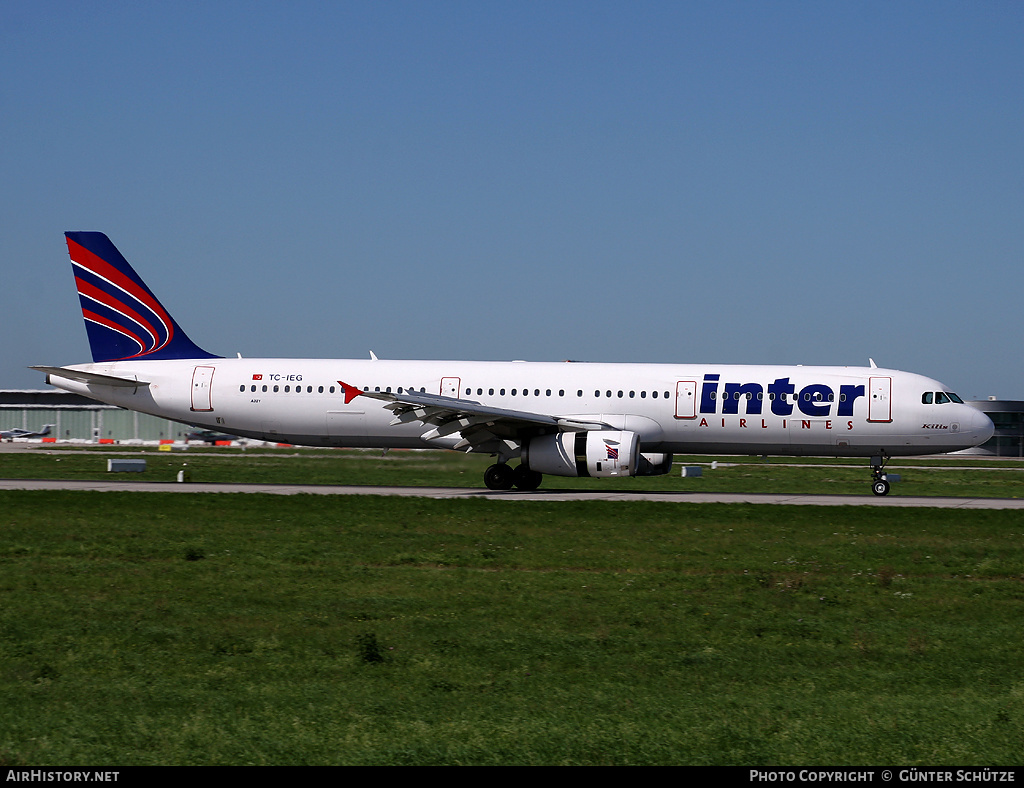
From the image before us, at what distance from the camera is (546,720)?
8898 mm

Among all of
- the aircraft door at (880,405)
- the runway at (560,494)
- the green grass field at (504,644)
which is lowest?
the green grass field at (504,644)

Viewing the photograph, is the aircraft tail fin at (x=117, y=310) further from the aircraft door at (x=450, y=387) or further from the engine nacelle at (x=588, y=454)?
the engine nacelle at (x=588, y=454)

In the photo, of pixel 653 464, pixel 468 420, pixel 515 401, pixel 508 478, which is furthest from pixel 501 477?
pixel 653 464

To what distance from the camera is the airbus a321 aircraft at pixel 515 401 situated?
107 feet

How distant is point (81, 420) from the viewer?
102 metres

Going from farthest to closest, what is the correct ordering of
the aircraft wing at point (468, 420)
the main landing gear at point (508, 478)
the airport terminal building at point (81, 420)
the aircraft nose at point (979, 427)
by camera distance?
the airport terminal building at point (81, 420) < the main landing gear at point (508, 478) < the aircraft nose at point (979, 427) < the aircraft wing at point (468, 420)

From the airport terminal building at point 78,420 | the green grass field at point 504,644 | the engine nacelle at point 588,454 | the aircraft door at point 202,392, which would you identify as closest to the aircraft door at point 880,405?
the engine nacelle at point 588,454

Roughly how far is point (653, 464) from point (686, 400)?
2.44m

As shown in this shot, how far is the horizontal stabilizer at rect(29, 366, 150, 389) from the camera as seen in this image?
35.2 meters

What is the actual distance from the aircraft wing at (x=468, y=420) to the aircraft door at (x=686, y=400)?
2392 mm

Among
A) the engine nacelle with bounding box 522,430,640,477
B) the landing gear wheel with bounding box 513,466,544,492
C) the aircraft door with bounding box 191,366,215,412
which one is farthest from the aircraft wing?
the aircraft door with bounding box 191,366,215,412

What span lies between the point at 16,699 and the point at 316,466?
28.5 meters

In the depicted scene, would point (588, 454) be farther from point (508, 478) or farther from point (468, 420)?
point (468, 420)

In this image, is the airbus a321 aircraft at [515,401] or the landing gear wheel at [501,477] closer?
the airbus a321 aircraft at [515,401]
